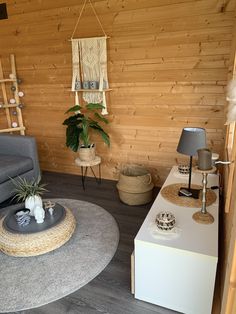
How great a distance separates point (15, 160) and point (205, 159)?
7.54ft

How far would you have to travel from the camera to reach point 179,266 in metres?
1.38

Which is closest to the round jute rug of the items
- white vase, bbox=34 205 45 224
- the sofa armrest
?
white vase, bbox=34 205 45 224

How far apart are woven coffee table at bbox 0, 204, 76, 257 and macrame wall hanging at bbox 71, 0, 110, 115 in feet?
5.25

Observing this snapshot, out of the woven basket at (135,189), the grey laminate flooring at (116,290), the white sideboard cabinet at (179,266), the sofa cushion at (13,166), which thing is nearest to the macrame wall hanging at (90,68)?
the woven basket at (135,189)

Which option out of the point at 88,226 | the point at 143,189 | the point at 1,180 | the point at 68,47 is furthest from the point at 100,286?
the point at 68,47

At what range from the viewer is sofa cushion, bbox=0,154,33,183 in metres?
2.71

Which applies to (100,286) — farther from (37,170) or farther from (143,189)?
A: (37,170)

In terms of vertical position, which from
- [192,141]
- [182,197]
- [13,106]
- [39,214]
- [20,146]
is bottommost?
[39,214]

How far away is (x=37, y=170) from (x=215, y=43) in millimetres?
2475

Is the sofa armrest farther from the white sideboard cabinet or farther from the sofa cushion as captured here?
the white sideboard cabinet

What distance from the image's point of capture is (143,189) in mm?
2672

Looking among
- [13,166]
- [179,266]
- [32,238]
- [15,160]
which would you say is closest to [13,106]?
[15,160]

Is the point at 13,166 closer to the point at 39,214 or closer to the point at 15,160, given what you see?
the point at 15,160

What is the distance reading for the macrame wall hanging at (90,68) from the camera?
→ 291 cm
